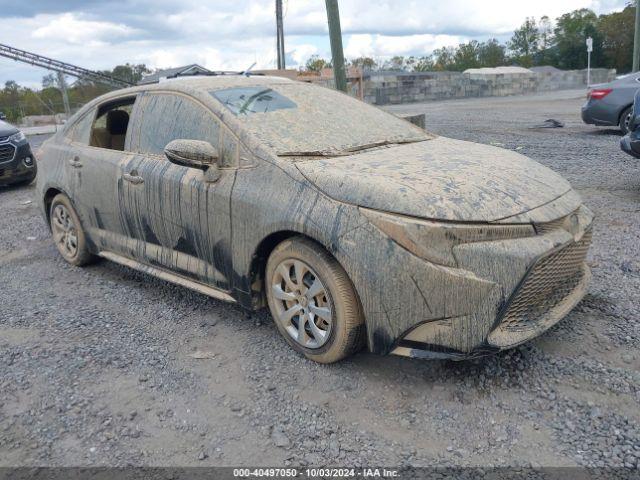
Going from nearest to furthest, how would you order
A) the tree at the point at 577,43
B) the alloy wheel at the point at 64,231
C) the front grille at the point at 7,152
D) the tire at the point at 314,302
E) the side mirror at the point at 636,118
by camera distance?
the tire at the point at 314,302
the alloy wheel at the point at 64,231
the side mirror at the point at 636,118
the front grille at the point at 7,152
the tree at the point at 577,43

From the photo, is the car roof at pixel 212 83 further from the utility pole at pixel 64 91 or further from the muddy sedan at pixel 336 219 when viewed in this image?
the utility pole at pixel 64 91

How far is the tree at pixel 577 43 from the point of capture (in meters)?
69.4

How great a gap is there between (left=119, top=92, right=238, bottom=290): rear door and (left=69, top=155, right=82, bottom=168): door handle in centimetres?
79

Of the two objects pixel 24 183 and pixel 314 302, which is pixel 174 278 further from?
pixel 24 183

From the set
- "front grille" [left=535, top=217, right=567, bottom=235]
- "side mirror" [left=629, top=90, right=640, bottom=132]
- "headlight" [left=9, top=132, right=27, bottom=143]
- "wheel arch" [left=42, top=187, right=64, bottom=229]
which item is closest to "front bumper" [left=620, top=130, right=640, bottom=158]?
"side mirror" [left=629, top=90, right=640, bottom=132]

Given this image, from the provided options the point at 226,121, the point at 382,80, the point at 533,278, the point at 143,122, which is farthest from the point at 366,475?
the point at 382,80

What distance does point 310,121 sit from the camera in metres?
4.04

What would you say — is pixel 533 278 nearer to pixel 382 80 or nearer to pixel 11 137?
pixel 11 137

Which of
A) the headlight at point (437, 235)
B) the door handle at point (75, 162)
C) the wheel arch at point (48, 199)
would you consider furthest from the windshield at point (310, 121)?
the wheel arch at point (48, 199)

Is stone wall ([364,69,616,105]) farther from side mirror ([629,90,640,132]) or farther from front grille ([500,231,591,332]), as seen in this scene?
front grille ([500,231,591,332])

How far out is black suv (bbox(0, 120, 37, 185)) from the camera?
32.0ft

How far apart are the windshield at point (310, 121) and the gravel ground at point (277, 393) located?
A: 49.4 inches

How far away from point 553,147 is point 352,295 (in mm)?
8310

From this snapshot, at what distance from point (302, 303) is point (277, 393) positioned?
0.51 m
